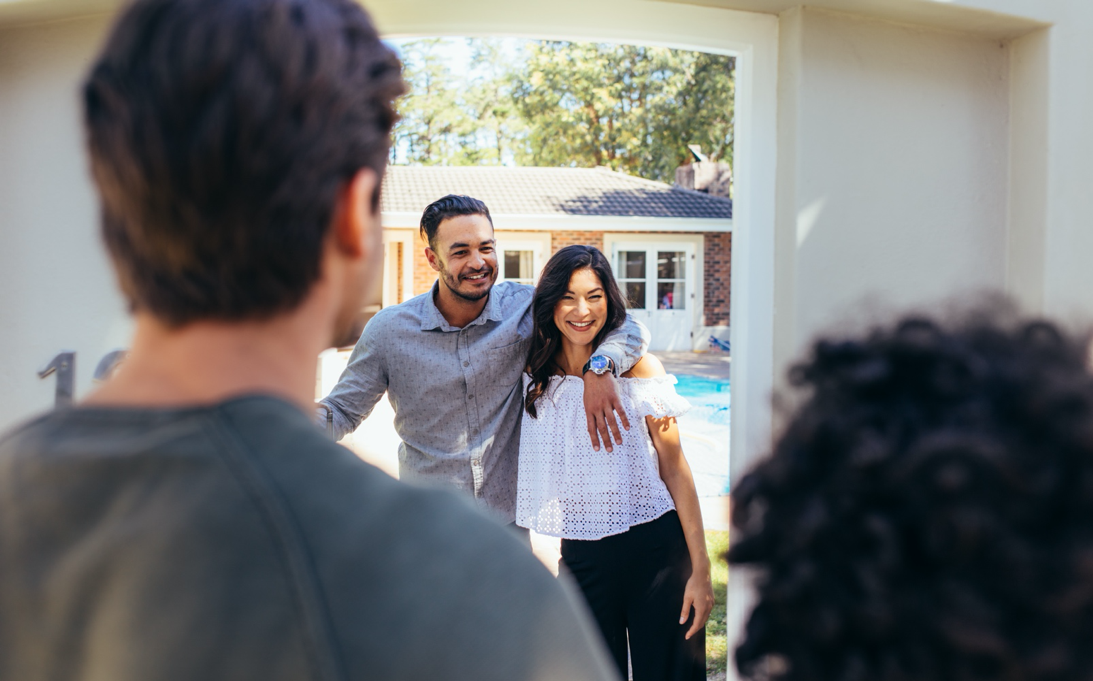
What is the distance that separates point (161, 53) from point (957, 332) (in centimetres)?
70

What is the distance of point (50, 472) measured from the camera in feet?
2.25

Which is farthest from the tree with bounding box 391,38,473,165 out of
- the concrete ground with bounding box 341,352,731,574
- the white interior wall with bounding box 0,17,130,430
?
the white interior wall with bounding box 0,17,130,430

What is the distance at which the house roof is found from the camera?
62.0 ft

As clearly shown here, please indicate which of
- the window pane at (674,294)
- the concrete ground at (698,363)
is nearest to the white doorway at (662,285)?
the window pane at (674,294)

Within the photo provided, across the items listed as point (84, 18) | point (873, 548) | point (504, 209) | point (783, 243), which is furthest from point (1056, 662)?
point (504, 209)

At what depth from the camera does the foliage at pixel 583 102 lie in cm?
2428

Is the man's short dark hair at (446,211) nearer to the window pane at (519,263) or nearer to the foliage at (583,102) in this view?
the window pane at (519,263)

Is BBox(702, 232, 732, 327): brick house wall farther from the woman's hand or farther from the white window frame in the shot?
the woman's hand

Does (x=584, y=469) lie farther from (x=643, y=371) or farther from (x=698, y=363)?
(x=698, y=363)

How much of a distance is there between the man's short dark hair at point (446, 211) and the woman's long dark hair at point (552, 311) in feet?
1.04

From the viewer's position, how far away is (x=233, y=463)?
655 millimetres

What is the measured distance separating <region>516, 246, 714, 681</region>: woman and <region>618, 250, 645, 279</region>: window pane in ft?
54.3

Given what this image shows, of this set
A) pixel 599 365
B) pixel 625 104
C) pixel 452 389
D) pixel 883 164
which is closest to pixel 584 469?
pixel 599 365

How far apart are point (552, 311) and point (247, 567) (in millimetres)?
2334
